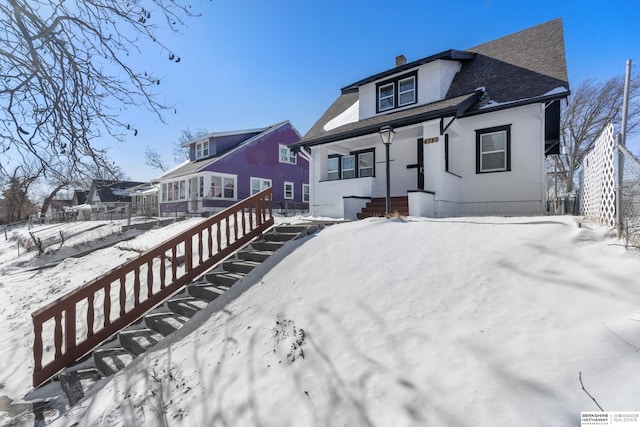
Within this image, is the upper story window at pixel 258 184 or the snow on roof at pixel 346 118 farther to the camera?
the upper story window at pixel 258 184

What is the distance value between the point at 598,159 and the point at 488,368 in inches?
181

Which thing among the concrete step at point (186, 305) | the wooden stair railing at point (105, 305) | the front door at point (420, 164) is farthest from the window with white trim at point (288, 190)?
the concrete step at point (186, 305)

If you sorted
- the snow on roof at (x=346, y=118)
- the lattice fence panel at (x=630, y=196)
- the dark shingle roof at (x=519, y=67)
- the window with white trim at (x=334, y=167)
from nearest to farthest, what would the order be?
the lattice fence panel at (x=630, y=196), the dark shingle roof at (x=519, y=67), the snow on roof at (x=346, y=118), the window with white trim at (x=334, y=167)

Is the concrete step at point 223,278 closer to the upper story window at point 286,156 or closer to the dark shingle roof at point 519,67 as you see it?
the dark shingle roof at point 519,67

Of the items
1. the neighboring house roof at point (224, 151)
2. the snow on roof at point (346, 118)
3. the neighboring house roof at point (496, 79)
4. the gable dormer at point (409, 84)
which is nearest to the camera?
the neighboring house roof at point (496, 79)

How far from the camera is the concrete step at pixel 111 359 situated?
14.3 ft

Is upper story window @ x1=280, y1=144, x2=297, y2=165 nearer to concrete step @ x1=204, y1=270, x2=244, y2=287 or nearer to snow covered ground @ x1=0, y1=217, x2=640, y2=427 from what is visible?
concrete step @ x1=204, y1=270, x2=244, y2=287

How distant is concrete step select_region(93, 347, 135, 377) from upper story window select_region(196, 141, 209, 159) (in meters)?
19.3

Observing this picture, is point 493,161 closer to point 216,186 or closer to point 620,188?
point 620,188

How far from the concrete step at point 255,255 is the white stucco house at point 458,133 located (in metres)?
3.83

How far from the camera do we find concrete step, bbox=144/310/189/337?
4871 millimetres

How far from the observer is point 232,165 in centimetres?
2094

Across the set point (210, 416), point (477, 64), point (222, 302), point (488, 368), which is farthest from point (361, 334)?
point (477, 64)

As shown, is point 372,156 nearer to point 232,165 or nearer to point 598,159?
point 598,159
